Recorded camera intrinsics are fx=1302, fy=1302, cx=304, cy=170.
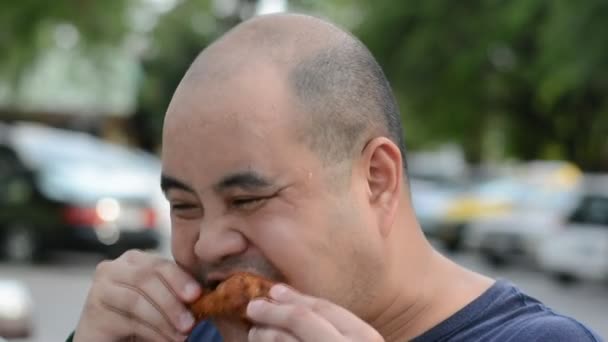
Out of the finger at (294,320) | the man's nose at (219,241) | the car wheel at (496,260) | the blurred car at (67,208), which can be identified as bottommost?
the car wheel at (496,260)

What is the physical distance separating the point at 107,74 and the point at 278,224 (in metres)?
22.5

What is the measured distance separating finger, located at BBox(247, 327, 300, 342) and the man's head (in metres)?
0.13

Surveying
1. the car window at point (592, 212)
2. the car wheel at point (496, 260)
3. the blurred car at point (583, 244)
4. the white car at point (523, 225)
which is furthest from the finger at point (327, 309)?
the car wheel at point (496, 260)

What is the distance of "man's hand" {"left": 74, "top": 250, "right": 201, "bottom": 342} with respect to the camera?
7.04ft

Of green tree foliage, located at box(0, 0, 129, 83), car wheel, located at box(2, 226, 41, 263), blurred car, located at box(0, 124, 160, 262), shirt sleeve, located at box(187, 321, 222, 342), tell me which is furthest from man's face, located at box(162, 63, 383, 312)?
green tree foliage, located at box(0, 0, 129, 83)

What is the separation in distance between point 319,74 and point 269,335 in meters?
0.46

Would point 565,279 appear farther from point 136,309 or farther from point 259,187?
point 259,187

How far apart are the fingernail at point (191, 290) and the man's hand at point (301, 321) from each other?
0.22 m

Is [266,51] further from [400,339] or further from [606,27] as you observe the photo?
[606,27]

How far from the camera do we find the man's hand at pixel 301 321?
180 centimetres

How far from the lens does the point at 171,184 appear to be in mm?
2039

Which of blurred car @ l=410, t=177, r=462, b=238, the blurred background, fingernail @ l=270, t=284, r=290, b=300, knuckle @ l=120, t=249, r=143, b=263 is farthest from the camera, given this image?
blurred car @ l=410, t=177, r=462, b=238

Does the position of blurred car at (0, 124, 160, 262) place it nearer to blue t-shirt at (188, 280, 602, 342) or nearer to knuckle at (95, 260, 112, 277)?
knuckle at (95, 260, 112, 277)

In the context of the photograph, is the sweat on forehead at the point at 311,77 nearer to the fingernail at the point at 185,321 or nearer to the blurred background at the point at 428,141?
the fingernail at the point at 185,321
